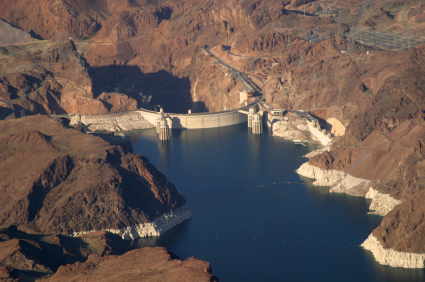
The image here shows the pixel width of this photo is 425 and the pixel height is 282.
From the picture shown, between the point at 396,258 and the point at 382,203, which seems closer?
the point at 396,258

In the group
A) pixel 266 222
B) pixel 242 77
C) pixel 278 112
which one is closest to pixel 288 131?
pixel 278 112

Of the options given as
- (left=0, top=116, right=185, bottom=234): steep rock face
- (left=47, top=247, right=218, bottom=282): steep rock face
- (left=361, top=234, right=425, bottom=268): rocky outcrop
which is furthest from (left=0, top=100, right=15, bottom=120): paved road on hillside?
(left=361, top=234, right=425, bottom=268): rocky outcrop

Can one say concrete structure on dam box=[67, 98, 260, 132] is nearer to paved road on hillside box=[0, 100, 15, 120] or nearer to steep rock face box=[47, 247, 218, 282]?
paved road on hillside box=[0, 100, 15, 120]

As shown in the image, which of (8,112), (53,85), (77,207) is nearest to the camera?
(77,207)

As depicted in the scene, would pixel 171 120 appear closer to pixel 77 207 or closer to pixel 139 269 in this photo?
pixel 77 207

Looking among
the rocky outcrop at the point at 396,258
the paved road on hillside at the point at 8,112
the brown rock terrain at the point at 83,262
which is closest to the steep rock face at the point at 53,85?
the paved road on hillside at the point at 8,112

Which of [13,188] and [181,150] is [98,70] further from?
[13,188]

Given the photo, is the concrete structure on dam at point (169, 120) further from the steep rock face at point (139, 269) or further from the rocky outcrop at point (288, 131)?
the steep rock face at point (139, 269)
